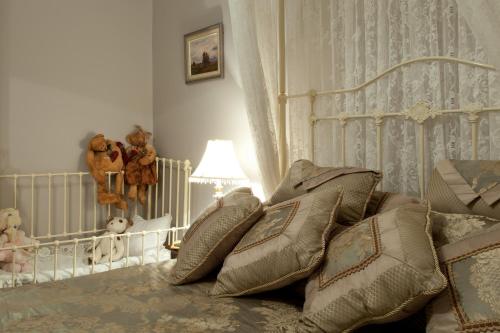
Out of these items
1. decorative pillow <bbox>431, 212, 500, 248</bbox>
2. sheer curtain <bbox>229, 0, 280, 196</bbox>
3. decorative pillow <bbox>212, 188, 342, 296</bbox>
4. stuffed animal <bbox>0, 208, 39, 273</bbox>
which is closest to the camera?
decorative pillow <bbox>431, 212, 500, 248</bbox>

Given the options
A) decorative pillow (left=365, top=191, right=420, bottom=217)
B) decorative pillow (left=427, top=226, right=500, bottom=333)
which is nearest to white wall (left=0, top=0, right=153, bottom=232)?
decorative pillow (left=365, top=191, right=420, bottom=217)

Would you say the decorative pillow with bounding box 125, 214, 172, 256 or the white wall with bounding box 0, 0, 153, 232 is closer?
the decorative pillow with bounding box 125, 214, 172, 256

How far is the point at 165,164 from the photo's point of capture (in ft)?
12.0

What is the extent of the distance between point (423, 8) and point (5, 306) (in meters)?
1.84

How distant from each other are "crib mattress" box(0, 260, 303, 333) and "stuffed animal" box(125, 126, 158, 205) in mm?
1711

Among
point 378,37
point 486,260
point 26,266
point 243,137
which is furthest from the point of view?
point 243,137

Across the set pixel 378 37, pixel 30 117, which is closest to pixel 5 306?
pixel 378 37

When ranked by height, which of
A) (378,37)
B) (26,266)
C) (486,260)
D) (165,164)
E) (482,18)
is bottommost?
(26,266)

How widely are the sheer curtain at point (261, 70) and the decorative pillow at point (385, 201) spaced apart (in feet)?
2.23

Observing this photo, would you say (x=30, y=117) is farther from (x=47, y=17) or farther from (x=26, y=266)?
(x=26, y=266)

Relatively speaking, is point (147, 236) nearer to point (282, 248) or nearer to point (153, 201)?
point (153, 201)

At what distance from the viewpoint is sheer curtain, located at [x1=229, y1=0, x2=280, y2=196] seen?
244 centimetres

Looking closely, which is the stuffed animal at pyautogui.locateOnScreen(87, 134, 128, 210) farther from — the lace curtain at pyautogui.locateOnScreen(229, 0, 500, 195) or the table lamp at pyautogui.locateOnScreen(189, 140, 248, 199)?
the lace curtain at pyautogui.locateOnScreen(229, 0, 500, 195)

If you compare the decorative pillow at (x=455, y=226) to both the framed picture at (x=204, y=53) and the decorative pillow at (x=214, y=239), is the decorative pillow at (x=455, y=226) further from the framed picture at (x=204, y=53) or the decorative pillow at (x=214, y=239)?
the framed picture at (x=204, y=53)
